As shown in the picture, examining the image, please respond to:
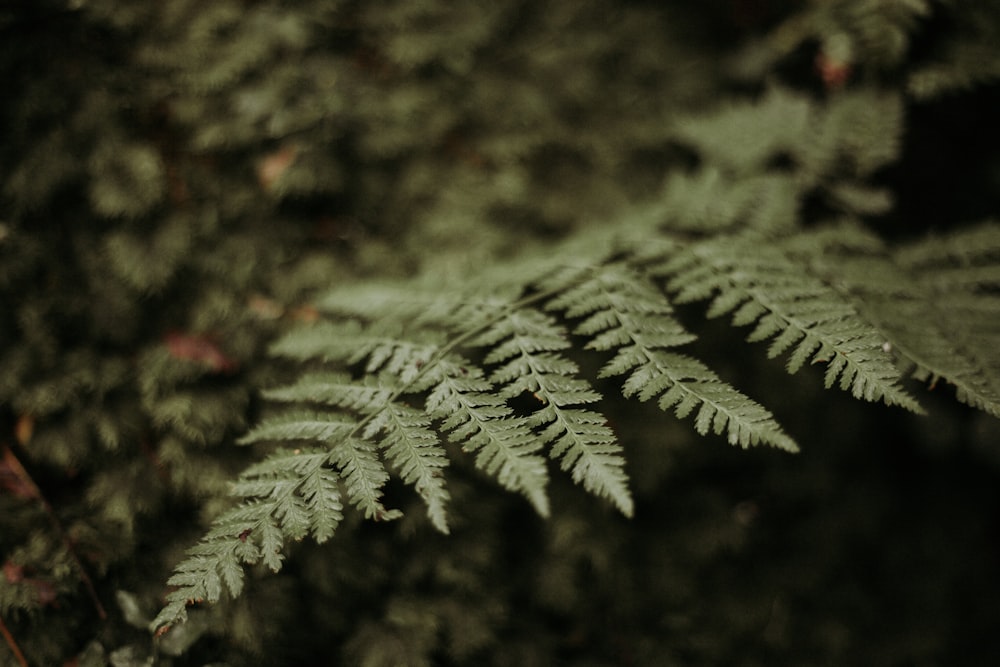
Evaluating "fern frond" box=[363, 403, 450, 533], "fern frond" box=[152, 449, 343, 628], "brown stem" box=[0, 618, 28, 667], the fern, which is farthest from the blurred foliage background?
"fern frond" box=[363, 403, 450, 533]

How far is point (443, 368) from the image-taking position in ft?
5.33

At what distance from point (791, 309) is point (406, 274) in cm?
149

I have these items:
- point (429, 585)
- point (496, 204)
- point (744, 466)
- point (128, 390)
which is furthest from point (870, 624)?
point (128, 390)

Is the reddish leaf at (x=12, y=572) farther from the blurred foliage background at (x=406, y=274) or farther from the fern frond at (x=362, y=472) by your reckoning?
the fern frond at (x=362, y=472)

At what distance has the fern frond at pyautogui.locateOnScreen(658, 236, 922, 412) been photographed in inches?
55.5

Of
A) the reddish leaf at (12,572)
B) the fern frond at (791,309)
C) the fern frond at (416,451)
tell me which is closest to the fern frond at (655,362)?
the fern frond at (791,309)

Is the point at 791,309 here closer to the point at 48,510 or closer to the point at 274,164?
the point at 274,164

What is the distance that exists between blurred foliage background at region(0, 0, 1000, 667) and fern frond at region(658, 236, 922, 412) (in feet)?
1.88

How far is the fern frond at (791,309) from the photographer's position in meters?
1.41

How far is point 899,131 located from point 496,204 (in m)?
1.77

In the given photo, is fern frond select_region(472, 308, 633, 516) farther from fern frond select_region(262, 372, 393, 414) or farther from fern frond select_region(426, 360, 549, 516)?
fern frond select_region(262, 372, 393, 414)

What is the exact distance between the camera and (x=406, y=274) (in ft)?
7.92

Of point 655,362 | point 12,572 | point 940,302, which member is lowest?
point 12,572

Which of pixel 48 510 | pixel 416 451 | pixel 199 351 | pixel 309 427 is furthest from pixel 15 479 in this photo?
pixel 416 451
